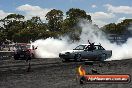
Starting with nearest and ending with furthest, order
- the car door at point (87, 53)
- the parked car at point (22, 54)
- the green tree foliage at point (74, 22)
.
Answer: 1. the car door at point (87, 53)
2. the parked car at point (22, 54)
3. the green tree foliage at point (74, 22)

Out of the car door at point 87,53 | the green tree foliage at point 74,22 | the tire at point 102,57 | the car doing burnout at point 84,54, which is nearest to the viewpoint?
the car doing burnout at point 84,54

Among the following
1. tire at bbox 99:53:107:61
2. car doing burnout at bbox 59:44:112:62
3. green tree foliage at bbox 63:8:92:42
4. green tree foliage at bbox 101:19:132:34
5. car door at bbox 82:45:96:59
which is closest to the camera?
car doing burnout at bbox 59:44:112:62

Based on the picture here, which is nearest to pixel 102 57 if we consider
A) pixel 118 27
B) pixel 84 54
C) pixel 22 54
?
pixel 84 54

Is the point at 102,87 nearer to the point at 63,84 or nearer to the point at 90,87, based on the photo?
the point at 90,87

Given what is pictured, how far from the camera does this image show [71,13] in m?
85.9

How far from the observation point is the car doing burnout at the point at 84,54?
27922 millimetres

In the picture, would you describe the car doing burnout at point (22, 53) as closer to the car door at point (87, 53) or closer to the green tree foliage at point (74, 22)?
the car door at point (87, 53)

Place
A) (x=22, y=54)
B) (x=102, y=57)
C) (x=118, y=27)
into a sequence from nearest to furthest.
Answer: (x=102, y=57)
(x=22, y=54)
(x=118, y=27)

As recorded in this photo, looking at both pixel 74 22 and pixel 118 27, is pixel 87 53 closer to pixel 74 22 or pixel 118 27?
pixel 74 22

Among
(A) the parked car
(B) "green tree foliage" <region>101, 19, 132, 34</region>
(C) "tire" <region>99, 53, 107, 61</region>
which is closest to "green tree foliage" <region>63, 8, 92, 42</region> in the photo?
(B) "green tree foliage" <region>101, 19, 132, 34</region>

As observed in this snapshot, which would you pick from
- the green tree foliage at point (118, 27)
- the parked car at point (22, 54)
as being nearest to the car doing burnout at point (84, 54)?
the parked car at point (22, 54)

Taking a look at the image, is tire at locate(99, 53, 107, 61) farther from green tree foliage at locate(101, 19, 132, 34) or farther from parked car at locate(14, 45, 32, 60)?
green tree foliage at locate(101, 19, 132, 34)

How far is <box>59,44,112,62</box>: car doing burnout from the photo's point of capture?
2792 centimetres

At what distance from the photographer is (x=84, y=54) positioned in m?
28.2
